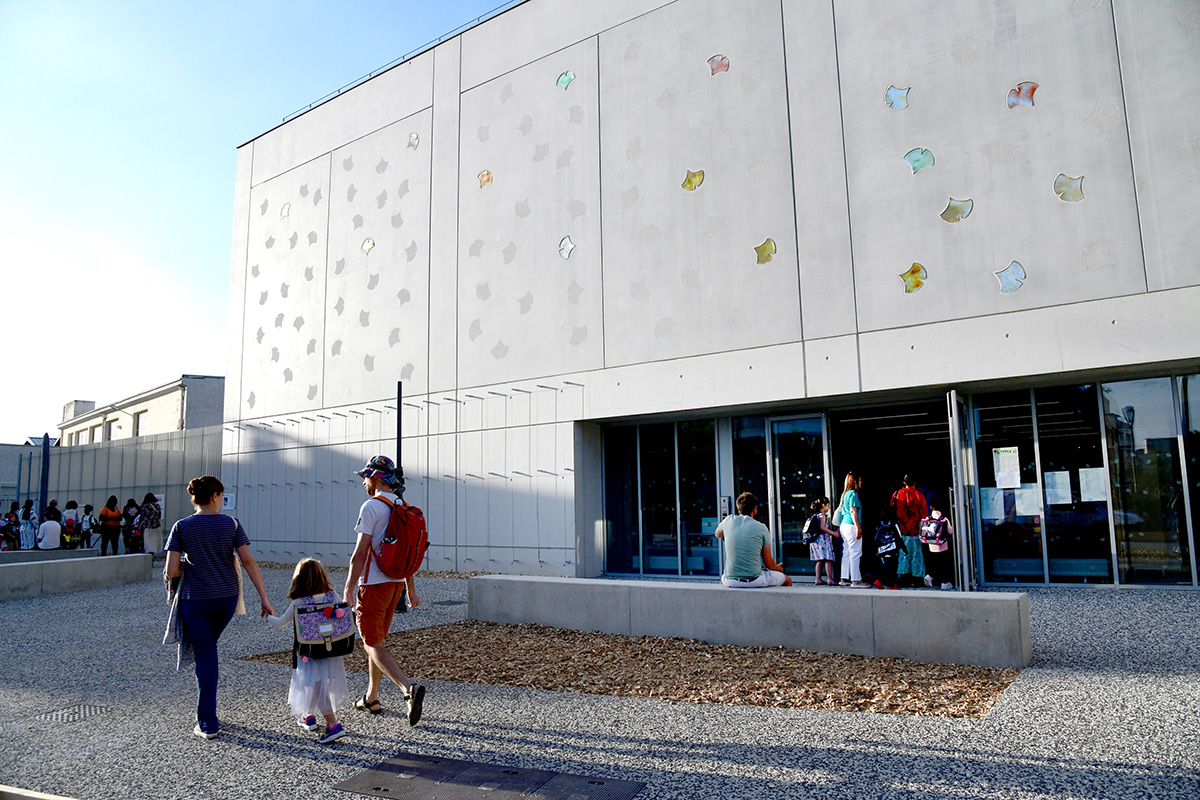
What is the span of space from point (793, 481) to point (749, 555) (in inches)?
268

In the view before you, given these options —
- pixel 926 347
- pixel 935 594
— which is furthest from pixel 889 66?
pixel 935 594

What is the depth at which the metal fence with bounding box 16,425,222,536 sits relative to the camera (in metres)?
25.7

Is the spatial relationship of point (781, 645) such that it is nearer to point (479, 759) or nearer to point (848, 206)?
point (479, 759)

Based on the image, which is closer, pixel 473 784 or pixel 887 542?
pixel 473 784

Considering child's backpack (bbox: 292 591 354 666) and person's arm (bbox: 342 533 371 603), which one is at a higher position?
person's arm (bbox: 342 533 371 603)

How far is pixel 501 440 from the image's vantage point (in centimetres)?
1738

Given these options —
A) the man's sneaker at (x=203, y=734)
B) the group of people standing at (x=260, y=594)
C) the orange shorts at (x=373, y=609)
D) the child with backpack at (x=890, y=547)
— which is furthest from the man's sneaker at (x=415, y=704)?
the child with backpack at (x=890, y=547)

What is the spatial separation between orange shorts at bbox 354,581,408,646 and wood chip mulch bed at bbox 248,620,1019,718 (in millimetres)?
1546

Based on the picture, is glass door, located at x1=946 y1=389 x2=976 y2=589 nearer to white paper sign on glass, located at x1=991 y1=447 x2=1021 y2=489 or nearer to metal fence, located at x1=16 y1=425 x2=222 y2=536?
white paper sign on glass, located at x1=991 y1=447 x2=1021 y2=489

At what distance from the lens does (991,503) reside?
518 inches

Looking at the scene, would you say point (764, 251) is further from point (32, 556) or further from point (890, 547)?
point (32, 556)

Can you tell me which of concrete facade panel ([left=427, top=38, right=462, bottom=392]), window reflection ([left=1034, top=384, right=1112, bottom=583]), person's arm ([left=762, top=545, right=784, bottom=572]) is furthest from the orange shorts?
concrete facade panel ([left=427, top=38, right=462, bottom=392])

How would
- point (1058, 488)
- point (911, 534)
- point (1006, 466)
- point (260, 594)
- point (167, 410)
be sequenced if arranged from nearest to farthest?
1. point (260, 594)
2. point (911, 534)
3. point (1058, 488)
4. point (1006, 466)
5. point (167, 410)

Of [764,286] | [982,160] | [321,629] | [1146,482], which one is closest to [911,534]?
[1146,482]
